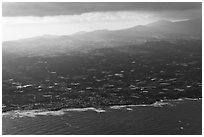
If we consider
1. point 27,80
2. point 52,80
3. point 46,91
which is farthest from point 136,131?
point 27,80

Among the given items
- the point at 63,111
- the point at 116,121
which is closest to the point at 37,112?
the point at 63,111

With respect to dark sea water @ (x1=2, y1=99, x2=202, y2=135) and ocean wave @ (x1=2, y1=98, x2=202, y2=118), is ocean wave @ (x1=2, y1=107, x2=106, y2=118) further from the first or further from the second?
dark sea water @ (x1=2, y1=99, x2=202, y2=135)

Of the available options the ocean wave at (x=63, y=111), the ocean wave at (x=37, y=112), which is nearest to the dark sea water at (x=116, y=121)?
the ocean wave at (x=37, y=112)

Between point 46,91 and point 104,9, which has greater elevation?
point 104,9

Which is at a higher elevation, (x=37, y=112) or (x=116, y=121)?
(x=116, y=121)

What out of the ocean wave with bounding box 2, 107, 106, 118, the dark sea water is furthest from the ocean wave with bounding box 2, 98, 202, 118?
the dark sea water

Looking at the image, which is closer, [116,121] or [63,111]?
[116,121]

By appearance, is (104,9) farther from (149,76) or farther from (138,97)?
(149,76)

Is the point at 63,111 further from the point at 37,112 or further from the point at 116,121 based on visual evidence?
the point at 116,121
